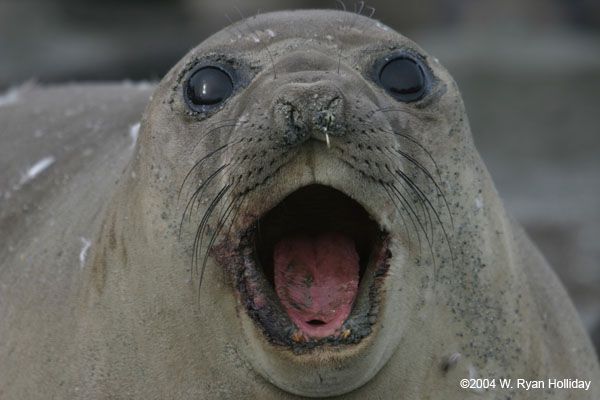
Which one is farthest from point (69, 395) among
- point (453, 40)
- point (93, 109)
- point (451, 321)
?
point (453, 40)

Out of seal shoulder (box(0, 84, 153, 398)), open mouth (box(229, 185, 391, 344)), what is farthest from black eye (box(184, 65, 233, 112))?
seal shoulder (box(0, 84, 153, 398))

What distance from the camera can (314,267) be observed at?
2924mm

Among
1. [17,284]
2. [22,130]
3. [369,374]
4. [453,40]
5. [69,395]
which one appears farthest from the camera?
[453,40]

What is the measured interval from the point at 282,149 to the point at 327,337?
525mm

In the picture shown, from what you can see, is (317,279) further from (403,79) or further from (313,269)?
(403,79)

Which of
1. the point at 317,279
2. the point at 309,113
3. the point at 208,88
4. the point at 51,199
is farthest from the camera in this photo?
the point at 51,199

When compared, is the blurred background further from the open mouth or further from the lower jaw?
the lower jaw

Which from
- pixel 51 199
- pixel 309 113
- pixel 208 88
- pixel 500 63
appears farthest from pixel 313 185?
pixel 500 63

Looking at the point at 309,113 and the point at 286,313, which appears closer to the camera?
the point at 309,113

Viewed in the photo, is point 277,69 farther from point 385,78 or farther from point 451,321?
point 451,321

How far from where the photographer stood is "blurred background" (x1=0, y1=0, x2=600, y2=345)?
841 cm

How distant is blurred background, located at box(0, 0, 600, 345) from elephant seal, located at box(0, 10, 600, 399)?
3.16 metres

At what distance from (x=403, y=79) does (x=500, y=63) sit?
1240 centimetres

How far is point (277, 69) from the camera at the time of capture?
2.90 m
